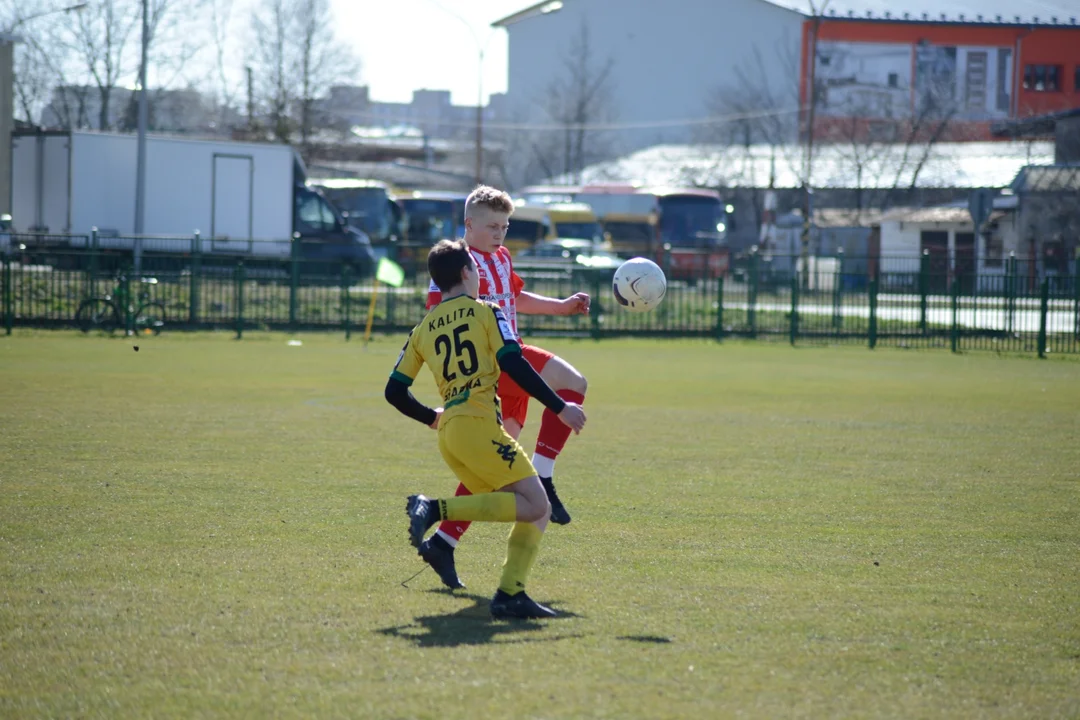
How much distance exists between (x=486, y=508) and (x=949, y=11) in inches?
2822

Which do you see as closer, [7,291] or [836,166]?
[7,291]

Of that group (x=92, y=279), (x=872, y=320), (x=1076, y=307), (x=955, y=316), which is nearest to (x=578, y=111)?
(x=872, y=320)

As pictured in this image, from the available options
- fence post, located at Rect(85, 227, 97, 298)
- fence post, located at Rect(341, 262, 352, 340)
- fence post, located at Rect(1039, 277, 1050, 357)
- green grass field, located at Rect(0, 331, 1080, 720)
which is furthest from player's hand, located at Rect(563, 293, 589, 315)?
fence post, located at Rect(85, 227, 97, 298)

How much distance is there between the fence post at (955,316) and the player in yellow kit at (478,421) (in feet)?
71.2

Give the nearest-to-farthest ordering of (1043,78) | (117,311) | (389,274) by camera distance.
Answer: (117,311) < (389,274) < (1043,78)

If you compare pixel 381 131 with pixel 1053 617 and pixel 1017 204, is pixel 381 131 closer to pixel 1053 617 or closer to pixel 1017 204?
pixel 1017 204

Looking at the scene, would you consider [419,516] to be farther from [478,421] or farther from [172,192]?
[172,192]

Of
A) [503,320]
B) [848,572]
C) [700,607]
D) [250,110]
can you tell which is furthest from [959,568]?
[250,110]

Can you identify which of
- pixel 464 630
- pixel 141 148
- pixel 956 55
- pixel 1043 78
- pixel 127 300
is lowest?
pixel 464 630

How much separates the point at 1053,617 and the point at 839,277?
22.3 metres

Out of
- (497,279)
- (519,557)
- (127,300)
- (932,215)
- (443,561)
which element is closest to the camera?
(519,557)

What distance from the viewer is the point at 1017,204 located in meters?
44.6

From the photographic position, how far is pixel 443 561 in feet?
18.6

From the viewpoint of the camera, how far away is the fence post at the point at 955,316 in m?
25.4
